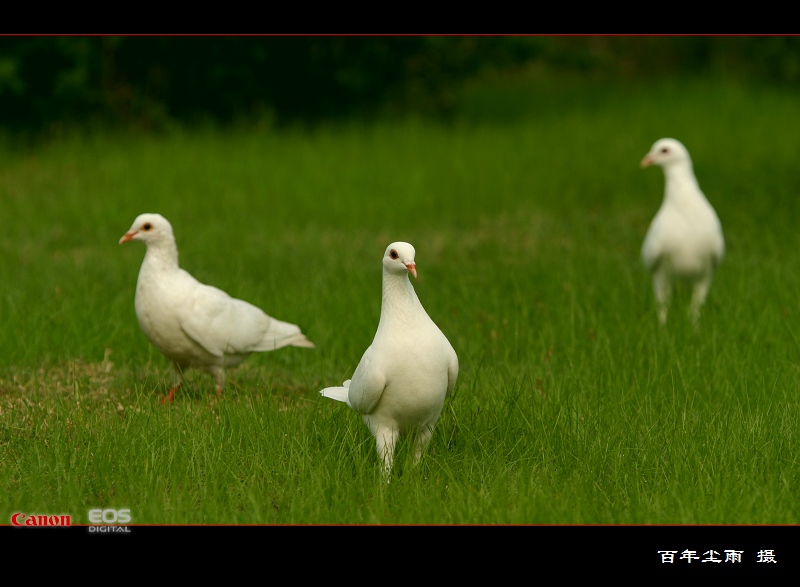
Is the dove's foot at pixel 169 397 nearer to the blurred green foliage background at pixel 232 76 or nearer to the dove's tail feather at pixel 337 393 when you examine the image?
the dove's tail feather at pixel 337 393

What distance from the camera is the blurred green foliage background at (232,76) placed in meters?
16.4

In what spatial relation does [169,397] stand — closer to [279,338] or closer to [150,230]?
[279,338]

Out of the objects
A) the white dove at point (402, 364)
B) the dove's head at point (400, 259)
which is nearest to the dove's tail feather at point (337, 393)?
the white dove at point (402, 364)

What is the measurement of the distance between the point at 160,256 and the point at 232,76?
1223cm

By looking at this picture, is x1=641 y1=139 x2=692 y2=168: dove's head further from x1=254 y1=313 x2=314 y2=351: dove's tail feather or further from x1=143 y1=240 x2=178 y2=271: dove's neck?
x1=143 y1=240 x2=178 y2=271: dove's neck

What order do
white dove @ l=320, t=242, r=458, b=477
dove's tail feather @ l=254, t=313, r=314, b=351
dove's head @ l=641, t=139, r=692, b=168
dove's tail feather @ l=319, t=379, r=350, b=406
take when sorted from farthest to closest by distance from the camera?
1. dove's head @ l=641, t=139, r=692, b=168
2. dove's tail feather @ l=254, t=313, r=314, b=351
3. dove's tail feather @ l=319, t=379, r=350, b=406
4. white dove @ l=320, t=242, r=458, b=477

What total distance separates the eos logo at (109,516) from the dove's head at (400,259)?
5.00 ft

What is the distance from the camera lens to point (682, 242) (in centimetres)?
759

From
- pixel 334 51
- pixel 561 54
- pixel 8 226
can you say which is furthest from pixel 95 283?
pixel 561 54

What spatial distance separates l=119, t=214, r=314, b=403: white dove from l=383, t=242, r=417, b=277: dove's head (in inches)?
72.7

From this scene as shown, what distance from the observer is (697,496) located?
451 centimetres

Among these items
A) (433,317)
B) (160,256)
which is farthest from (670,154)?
(160,256)

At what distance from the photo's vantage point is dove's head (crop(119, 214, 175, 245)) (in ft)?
20.2

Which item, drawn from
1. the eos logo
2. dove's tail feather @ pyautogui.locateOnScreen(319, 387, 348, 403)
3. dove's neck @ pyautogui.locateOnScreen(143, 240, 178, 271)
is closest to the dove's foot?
dove's neck @ pyautogui.locateOnScreen(143, 240, 178, 271)
